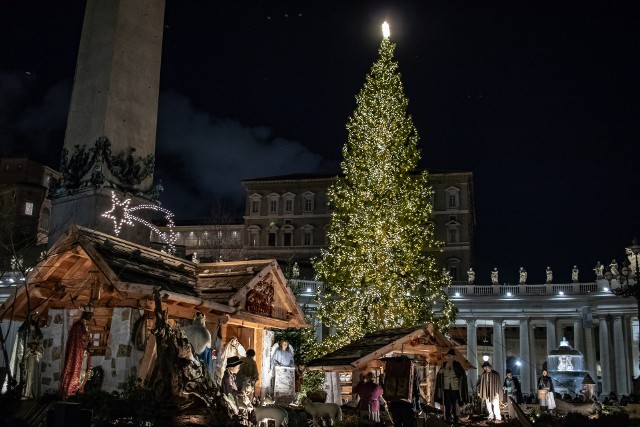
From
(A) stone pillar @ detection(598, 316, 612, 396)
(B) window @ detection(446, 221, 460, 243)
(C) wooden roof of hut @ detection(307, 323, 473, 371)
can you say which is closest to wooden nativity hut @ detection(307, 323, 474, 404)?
(C) wooden roof of hut @ detection(307, 323, 473, 371)

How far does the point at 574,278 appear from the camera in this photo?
54.5m

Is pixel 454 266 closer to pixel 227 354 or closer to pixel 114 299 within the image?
pixel 227 354

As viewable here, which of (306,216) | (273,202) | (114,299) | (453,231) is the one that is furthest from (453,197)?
(114,299)

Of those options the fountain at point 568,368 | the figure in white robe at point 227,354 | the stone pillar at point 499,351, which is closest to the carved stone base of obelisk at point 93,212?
the figure in white robe at point 227,354

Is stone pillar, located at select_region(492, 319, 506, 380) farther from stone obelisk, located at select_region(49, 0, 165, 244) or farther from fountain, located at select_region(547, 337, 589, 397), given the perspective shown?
stone obelisk, located at select_region(49, 0, 165, 244)

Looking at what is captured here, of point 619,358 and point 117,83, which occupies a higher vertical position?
point 117,83

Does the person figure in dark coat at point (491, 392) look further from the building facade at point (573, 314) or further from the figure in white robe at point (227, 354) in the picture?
the building facade at point (573, 314)

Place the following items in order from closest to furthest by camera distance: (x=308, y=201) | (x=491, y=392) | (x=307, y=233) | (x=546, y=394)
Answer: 1. (x=491, y=392)
2. (x=546, y=394)
3. (x=307, y=233)
4. (x=308, y=201)

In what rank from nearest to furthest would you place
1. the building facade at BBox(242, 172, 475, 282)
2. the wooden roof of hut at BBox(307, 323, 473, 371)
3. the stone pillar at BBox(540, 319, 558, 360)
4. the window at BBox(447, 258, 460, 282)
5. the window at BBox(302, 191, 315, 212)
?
1. the wooden roof of hut at BBox(307, 323, 473, 371)
2. the stone pillar at BBox(540, 319, 558, 360)
3. the window at BBox(447, 258, 460, 282)
4. the building facade at BBox(242, 172, 475, 282)
5. the window at BBox(302, 191, 315, 212)

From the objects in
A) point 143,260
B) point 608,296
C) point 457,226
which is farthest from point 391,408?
point 457,226

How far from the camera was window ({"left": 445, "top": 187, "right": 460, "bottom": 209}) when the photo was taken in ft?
245

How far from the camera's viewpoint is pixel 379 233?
26469mm

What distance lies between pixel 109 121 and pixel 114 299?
4231 mm

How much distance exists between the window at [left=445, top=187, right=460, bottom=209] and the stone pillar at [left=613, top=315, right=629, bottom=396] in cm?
2487
